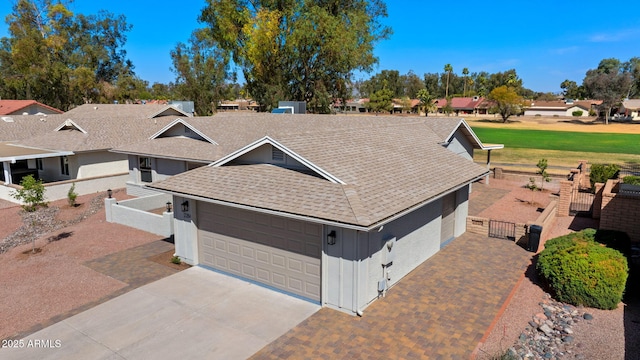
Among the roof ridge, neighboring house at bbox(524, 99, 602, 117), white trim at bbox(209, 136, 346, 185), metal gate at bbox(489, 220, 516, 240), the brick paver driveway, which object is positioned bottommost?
the brick paver driveway

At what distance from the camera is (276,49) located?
41.4 m

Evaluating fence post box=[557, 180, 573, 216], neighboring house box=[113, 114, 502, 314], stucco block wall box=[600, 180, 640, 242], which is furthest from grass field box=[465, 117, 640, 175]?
neighboring house box=[113, 114, 502, 314]

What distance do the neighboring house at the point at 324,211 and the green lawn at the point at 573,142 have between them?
1658 inches

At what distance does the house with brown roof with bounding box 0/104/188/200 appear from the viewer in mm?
26016

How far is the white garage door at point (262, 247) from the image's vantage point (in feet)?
37.6

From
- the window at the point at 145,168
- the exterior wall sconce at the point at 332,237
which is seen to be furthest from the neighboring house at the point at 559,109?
the exterior wall sconce at the point at 332,237

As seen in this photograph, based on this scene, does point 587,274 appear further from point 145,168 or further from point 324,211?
point 145,168

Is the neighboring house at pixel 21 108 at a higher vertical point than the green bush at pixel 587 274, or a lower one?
higher

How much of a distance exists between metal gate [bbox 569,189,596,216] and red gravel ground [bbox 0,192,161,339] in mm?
19827

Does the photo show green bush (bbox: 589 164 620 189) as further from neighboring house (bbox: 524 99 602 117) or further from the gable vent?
neighboring house (bbox: 524 99 602 117)

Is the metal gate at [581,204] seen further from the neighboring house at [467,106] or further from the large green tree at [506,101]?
the neighboring house at [467,106]

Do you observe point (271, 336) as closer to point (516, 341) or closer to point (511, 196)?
point (516, 341)

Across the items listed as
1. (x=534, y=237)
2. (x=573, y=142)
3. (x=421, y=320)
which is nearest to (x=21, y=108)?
(x=421, y=320)

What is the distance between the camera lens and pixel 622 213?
17.0m
